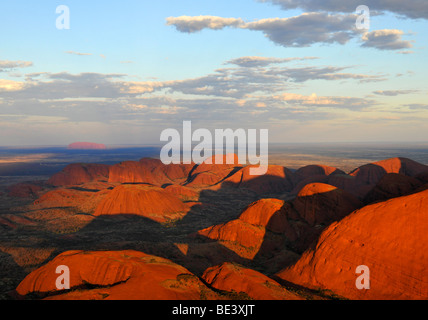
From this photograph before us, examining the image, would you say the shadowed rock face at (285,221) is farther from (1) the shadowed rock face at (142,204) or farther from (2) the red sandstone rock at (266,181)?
(2) the red sandstone rock at (266,181)

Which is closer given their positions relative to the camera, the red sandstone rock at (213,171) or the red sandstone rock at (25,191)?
the red sandstone rock at (25,191)

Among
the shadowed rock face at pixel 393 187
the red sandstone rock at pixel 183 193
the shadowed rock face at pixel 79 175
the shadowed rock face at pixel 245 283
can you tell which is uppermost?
the shadowed rock face at pixel 393 187

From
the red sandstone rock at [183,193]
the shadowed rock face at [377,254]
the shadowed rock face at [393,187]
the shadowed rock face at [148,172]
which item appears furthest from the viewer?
the shadowed rock face at [148,172]

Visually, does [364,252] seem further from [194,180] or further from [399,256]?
[194,180]

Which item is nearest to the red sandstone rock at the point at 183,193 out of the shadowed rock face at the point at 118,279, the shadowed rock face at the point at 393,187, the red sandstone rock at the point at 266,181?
the red sandstone rock at the point at 266,181

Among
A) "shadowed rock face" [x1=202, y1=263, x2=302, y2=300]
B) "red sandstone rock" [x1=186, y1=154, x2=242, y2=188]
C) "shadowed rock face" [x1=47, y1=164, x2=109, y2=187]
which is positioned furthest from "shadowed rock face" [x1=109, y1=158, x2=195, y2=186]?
"shadowed rock face" [x1=202, y1=263, x2=302, y2=300]

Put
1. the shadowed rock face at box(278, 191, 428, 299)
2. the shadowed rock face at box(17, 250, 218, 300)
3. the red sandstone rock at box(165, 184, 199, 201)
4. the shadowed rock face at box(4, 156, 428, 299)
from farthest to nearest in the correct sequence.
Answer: the red sandstone rock at box(165, 184, 199, 201), the shadowed rock face at box(4, 156, 428, 299), the shadowed rock face at box(278, 191, 428, 299), the shadowed rock face at box(17, 250, 218, 300)

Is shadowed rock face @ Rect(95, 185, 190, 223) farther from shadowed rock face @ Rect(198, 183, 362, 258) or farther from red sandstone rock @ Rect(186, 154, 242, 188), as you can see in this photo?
red sandstone rock @ Rect(186, 154, 242, 188)
